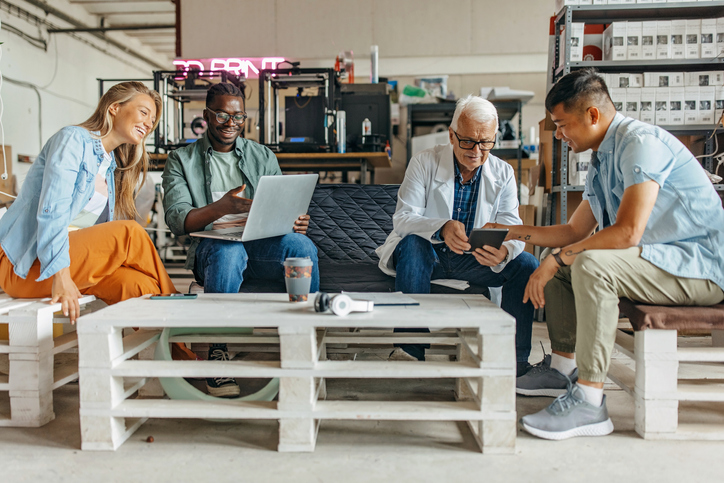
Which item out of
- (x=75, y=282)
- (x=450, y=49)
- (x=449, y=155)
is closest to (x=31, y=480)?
(x=75, y=282)

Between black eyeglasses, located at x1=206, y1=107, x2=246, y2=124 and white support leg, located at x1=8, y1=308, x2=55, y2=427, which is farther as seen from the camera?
black eyeglasses, located at x1=206, y1=107, x2=246, y2=124

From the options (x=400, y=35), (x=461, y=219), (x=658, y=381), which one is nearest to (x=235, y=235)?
(x=461, y=219)

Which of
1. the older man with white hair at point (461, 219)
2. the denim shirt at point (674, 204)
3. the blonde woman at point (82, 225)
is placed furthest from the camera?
the older man with white hair at point (461, 219)

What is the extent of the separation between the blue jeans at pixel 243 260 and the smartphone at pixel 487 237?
59 centimetres

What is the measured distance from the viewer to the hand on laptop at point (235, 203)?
1.75 metres

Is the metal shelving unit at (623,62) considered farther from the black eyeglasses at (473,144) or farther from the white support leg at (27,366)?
the white support leg at (27,366)

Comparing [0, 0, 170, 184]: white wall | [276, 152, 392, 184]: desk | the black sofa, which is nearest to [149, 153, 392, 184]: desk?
[276, 152, 392, 184]: desk

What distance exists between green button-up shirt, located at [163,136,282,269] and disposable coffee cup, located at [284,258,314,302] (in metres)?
0.68

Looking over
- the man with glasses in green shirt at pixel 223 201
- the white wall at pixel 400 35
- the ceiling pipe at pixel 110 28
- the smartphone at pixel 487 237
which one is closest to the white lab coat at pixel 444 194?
the smartphone at pixel 487 237

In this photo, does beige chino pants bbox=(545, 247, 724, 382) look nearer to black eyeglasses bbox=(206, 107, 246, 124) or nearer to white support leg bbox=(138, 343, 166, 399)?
white support leg bbox=(138, 343, 166, 399)

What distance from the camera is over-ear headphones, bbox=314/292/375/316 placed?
46.6 inches

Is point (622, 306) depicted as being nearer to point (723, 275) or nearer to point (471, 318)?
point (723, 275)

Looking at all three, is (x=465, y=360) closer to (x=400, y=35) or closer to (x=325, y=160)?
(x=325, y=160)

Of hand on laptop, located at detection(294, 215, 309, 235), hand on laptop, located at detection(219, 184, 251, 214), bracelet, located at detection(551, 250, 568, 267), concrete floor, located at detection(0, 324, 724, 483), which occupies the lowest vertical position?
concrete floor, located at detection(0, 324, 724, 483)
